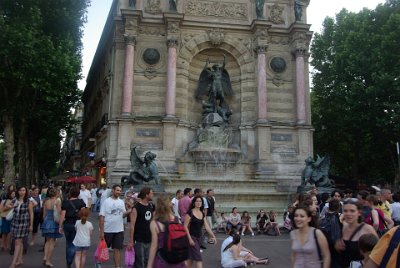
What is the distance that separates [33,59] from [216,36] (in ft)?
38.4

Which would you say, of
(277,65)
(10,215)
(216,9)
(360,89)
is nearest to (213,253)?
(10,215)

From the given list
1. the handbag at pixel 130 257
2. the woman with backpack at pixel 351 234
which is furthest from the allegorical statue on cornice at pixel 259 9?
the woman with backpack at pixel 351 234

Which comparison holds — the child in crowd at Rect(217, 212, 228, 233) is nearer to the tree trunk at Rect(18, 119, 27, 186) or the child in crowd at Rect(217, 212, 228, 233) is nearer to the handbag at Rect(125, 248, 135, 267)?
the handbag at Rect(125, 248, 135, 267)

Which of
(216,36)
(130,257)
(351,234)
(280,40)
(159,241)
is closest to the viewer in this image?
(351,234)

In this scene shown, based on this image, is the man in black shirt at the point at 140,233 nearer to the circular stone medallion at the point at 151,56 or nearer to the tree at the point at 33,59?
the tree at the point at 33,59

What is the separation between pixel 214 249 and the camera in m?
11.5

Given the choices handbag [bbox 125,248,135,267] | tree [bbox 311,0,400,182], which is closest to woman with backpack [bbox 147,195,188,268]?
handbag [bbox 125,248,135,267]

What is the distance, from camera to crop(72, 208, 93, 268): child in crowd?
25.7 ft

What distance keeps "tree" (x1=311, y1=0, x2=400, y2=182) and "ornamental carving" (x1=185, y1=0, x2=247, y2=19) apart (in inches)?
343

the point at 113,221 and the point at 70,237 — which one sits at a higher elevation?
the point at 113,221

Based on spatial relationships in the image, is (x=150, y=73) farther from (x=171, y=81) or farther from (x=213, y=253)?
(x=213, y=253)

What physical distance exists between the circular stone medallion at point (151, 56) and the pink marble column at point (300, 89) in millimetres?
9362

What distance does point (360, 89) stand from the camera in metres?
28.8

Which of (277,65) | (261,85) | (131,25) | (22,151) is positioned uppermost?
(131,25)
